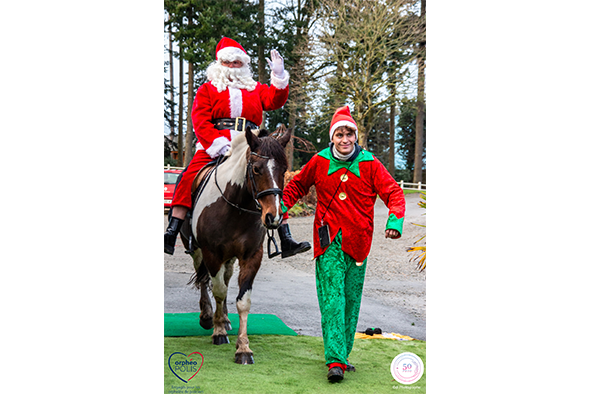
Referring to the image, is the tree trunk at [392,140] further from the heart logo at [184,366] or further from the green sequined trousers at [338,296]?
the heart logo at [184,366]

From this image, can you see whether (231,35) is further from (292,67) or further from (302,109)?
(302,109)

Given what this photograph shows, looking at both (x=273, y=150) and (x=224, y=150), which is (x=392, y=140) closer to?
(x=273, y=150)

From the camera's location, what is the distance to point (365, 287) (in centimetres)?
492

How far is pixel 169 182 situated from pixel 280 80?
150cm

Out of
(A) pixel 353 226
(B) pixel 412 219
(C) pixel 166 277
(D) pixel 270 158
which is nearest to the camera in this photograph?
(D) pixel 270 158

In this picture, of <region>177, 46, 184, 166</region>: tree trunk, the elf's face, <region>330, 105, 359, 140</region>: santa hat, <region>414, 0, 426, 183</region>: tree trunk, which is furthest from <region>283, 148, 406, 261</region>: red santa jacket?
<region>177, 46, 184, 166</region>: tree trunk

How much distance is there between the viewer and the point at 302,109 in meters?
4.80

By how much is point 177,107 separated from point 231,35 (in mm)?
881

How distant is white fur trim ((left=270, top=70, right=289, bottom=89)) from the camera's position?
4.65 metres

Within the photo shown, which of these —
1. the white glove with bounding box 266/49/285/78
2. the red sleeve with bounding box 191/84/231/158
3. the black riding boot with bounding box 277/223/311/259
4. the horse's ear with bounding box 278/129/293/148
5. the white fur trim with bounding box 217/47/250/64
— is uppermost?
the white fur trim with bounding box 217/47/250/64

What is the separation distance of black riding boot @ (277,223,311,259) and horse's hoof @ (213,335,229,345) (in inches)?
38.0

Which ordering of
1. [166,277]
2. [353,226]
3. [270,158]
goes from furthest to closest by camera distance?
1. [166,277]
2. [353,226]
3. [270,158]

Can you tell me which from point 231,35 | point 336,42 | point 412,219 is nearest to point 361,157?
point 412,219

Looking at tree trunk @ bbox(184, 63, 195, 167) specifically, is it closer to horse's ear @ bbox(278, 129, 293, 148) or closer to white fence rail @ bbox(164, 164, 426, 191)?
white fence rail @ bbox(164, 164, 426, 191)
